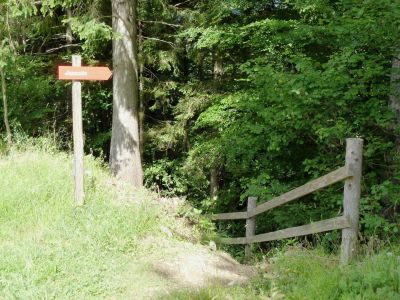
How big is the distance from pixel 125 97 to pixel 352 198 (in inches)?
266

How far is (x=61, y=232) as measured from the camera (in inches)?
218

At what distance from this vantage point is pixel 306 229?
5.31 m

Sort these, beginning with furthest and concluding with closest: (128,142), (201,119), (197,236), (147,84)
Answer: (147,84) < (201,119) < (128,142) < (197,236)

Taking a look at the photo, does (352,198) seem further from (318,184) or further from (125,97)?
(125,97)

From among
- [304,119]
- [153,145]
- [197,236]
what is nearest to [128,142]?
[197,236]

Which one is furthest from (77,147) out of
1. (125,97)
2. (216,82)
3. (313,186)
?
(216,82)

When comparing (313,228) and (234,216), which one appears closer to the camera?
(313,228)

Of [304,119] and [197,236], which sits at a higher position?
[304,119]

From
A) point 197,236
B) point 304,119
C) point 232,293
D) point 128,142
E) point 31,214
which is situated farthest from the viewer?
point 128,142

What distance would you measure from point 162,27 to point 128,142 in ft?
18.4

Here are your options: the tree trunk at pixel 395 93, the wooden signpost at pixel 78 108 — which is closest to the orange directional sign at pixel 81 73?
the wooden signpost at pixel 78 108

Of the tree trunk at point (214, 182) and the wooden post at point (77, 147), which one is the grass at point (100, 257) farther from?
the tree trunk at point (214, 182)

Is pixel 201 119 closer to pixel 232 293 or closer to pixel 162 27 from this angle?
pixel 162 27

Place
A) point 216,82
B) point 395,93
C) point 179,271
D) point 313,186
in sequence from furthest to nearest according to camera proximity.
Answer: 1. point 216,82
2. point 395,93
3. point 179,271
4. point 313,186
